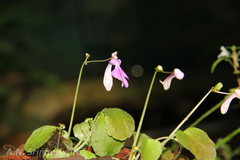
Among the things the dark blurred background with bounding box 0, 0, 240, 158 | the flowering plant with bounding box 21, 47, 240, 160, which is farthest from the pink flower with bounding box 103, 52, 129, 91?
the dark blurred background with bounding box 0, 0, 240, 158

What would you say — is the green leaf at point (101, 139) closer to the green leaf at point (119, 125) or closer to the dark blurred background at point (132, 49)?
the green leaf at point (119, 125)

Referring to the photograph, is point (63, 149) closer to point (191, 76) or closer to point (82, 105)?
point (82, 105)

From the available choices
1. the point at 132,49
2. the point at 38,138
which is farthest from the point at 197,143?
the point at 132,49

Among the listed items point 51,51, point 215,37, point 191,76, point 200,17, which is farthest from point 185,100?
point 51,51

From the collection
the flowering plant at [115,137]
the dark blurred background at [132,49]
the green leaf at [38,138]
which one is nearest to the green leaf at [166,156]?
the flowering plant at [115,137]

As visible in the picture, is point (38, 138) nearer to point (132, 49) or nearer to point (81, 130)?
point (81, 130)
